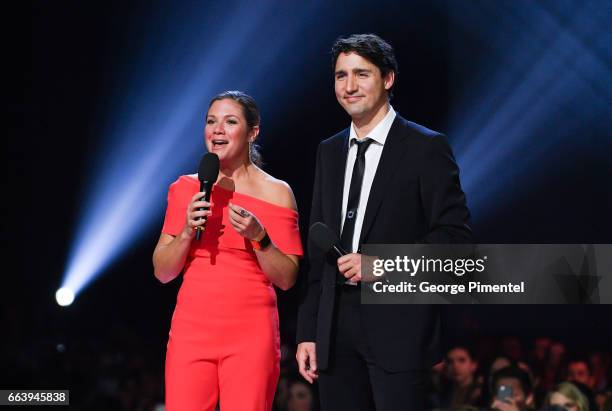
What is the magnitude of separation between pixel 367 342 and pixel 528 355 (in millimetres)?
4402

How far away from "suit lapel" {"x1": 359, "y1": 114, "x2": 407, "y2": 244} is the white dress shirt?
0.08 ft

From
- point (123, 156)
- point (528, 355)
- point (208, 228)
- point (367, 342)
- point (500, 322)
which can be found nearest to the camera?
point (367, 342)

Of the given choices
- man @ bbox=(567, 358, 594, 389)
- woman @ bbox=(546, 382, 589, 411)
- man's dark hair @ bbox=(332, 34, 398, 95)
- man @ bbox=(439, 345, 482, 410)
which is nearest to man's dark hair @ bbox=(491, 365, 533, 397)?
woman @ bbox=(546, 382, 589, 411)

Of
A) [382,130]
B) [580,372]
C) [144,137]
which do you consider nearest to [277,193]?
[382,130]

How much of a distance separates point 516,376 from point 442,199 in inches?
82.7

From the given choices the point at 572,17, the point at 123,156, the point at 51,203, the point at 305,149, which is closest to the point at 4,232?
the point at 51,203

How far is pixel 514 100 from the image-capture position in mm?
4836

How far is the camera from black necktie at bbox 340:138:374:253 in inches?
92.3

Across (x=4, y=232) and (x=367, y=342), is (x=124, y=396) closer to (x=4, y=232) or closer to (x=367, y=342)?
(x=4, y=232)

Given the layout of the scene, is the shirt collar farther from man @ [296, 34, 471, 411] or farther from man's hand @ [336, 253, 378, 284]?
man's hand @ [336, 253, 378, 284]

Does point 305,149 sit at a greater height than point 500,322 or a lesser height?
greater

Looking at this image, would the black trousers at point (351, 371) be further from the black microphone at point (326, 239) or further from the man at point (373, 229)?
the black microphone at point (326, 239)

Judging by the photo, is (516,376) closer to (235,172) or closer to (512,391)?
(512,391)

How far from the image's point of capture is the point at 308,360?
7.96ft
